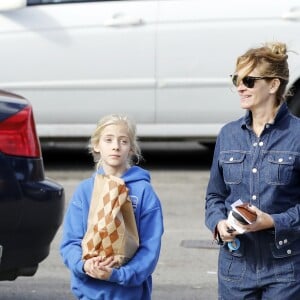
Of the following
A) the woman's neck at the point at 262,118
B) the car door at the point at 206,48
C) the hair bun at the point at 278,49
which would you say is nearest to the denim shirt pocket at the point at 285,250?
the woman's neck at the point at 262,118

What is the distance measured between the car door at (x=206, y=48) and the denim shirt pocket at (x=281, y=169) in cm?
524

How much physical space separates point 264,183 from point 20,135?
178cm

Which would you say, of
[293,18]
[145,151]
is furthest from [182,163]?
[293,18]

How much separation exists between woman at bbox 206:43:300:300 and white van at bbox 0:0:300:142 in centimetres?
523

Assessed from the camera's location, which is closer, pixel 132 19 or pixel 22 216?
pixel 22 216

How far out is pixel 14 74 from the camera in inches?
366

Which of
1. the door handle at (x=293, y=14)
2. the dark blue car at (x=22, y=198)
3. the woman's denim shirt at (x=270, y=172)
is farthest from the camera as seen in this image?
the door handle at (x=293, y=14)

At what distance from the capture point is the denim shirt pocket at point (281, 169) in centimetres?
359

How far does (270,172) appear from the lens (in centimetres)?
360

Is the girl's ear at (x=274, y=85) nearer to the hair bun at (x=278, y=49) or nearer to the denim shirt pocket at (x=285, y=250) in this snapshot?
the hair bun at (x=278, y=49)

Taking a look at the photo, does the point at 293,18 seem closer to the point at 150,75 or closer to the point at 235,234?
the point at 150,75

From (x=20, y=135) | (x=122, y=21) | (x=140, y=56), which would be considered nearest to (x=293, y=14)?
(x=140, y=56)

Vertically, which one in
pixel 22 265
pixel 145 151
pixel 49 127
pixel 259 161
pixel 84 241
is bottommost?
pixel 145 151

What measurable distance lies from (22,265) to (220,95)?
449 cm
